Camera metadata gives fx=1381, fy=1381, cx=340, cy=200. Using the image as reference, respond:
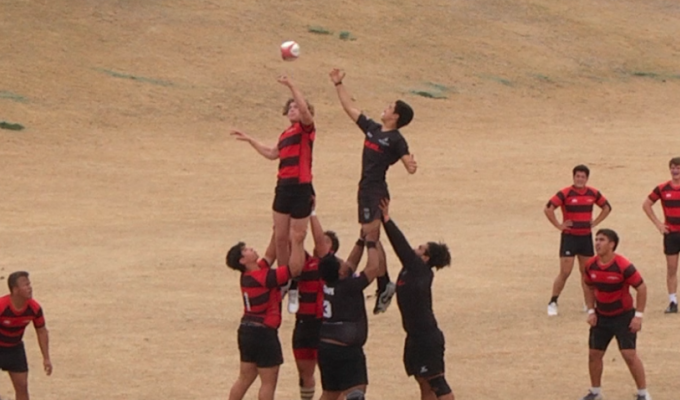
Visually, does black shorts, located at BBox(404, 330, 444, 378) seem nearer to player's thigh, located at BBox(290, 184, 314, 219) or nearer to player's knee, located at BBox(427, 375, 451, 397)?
player's knee, located at BBox(427, 375, 451, 397)

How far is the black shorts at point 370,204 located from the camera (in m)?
14.5

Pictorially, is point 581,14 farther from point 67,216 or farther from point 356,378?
point 356,378

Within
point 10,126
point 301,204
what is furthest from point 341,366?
point 10,126

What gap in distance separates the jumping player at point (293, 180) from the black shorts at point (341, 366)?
1589 millimetres

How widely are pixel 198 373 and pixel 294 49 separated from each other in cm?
453

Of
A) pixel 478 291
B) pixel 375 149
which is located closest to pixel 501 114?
pixel 478 291

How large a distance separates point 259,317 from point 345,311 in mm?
975

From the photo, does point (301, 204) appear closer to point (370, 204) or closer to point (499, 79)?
point (370, 204)

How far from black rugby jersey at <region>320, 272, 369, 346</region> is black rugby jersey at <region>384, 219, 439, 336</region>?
518 mm

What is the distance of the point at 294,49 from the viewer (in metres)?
15.2

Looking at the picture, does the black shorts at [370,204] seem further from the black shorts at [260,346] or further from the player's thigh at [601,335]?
the player's thigh at [601,335]

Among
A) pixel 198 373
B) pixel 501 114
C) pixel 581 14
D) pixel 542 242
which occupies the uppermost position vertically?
pixel 581 14

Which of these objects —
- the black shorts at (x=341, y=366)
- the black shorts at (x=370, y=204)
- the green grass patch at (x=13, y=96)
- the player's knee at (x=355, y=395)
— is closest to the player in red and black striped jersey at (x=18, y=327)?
the black shorts at (x=341, y=366)

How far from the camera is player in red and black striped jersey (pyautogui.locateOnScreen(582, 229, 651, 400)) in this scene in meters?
15.2
